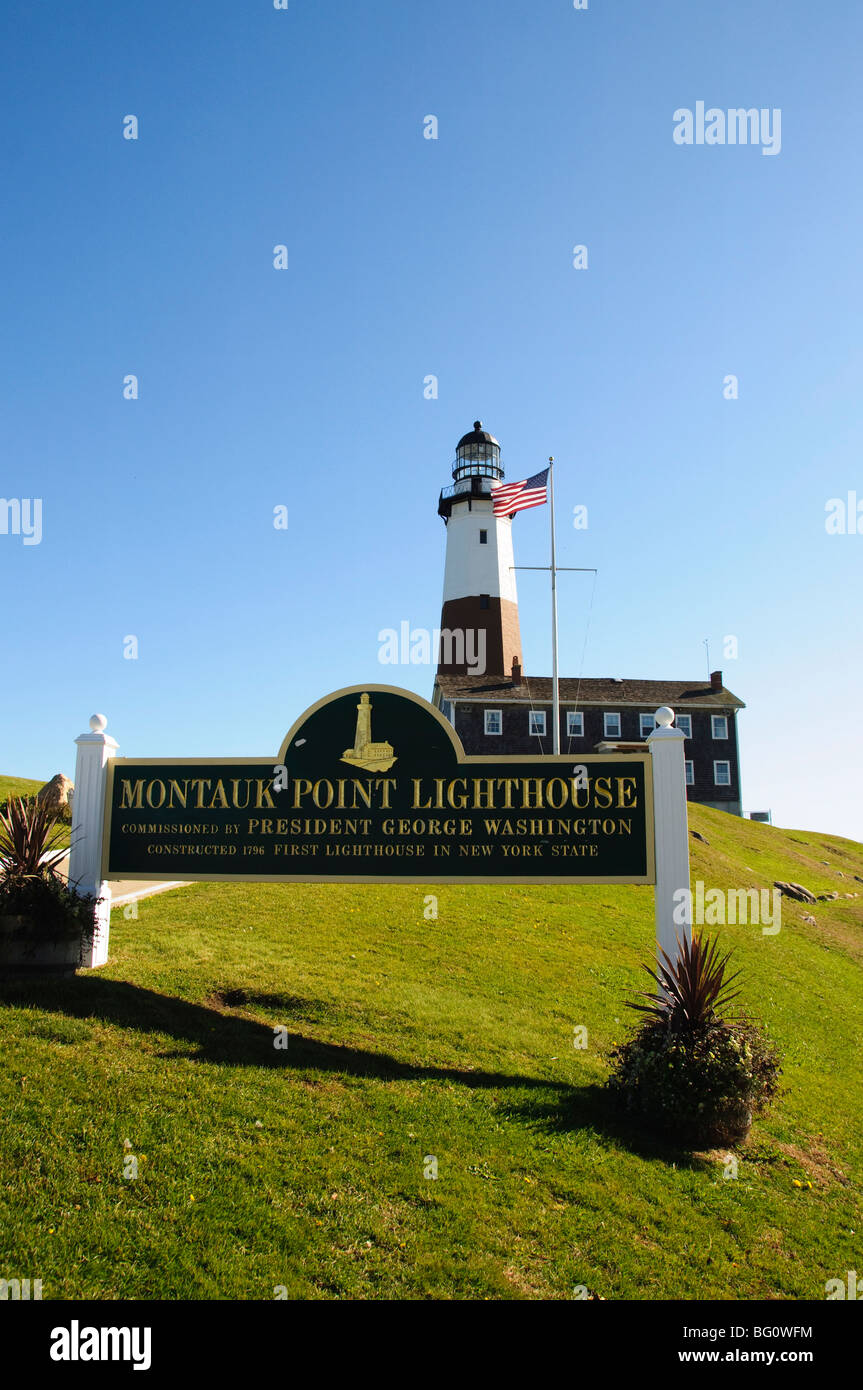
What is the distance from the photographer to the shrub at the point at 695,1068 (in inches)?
354

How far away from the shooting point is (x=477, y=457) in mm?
52812

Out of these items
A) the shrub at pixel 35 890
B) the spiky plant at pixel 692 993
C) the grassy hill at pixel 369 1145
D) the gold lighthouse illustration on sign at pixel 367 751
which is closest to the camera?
the grassy hill at pixel 369 1145

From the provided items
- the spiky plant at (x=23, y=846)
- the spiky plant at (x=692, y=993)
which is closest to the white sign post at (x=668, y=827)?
the spiky plant at (x=692, y=993)

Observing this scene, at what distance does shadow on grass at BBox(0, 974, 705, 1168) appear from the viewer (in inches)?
354

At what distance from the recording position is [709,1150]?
9031mm

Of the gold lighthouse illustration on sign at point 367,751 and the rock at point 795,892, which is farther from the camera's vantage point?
the rock at point 795,892

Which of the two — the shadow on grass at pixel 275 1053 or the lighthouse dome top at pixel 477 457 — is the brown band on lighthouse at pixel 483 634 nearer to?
the lighthouse dome top at pixel 477 457

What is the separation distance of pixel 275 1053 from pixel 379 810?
134 inches

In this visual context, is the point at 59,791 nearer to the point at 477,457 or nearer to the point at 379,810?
the point at 379,810

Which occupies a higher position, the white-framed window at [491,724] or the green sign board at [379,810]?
the white-framed window at [491,724]

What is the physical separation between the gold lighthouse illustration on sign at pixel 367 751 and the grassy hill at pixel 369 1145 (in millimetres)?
3280

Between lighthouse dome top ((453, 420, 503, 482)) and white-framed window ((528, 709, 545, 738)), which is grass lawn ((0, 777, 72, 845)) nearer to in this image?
white-framed window ((528, 709, 545, 738))

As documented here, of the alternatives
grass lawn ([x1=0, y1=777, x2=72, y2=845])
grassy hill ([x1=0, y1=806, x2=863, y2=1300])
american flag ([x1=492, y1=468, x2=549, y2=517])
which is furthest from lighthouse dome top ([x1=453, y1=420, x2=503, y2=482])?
grassy hill ([x1=0, y1=806, x2=863, y2=1300])
